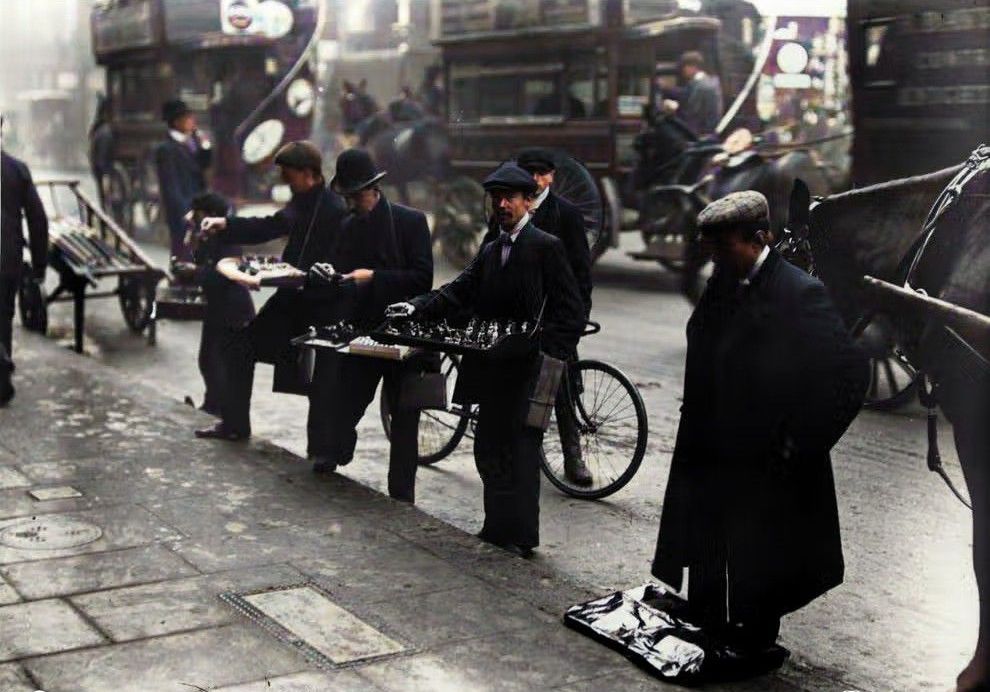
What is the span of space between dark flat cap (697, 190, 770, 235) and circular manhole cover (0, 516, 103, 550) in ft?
9.49

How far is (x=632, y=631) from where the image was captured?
14.7ft

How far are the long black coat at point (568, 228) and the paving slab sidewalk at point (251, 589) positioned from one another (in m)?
1.46

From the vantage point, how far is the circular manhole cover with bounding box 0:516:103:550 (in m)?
5.51

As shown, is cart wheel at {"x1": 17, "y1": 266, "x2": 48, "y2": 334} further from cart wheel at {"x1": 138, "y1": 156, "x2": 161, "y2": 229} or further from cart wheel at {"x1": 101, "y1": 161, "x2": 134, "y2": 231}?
cart wheel at {"x1": 101, "y1": 161, "x2": 134, "y2": 231}

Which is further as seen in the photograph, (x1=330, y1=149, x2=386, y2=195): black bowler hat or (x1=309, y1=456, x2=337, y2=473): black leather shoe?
(x1=309, y1=456, x2=337, y2=473): black leather shoe

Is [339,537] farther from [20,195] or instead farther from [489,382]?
[20,195]

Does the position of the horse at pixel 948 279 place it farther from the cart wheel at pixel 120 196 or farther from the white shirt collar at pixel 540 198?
the cart wheel at pixel 120 196

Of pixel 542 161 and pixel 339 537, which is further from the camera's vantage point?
pixel 542 161

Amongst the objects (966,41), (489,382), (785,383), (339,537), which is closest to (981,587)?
(785,383)

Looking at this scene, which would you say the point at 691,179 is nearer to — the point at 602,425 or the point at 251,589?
the point at 602,425

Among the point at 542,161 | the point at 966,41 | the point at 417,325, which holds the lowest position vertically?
the point at 417,325

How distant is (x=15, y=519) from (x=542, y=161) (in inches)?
114

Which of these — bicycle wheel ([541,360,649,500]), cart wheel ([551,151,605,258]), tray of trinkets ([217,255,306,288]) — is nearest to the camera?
bicycle wheel ([541,360,649,500])

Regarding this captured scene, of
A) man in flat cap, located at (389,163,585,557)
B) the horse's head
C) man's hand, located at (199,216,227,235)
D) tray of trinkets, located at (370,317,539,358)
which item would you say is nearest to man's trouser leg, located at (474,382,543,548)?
man in flat cap, located at (389,163,585,557)
